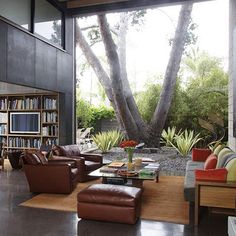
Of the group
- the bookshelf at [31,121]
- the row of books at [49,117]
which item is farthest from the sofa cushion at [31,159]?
the row of books at [49,117]

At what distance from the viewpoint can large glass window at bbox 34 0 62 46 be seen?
20.7ft

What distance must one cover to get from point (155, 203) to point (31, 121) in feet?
15.1

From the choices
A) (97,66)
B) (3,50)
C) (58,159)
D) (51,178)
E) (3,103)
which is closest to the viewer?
(51,178)

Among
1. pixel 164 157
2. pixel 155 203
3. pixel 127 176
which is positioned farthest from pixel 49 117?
pixel 155 203

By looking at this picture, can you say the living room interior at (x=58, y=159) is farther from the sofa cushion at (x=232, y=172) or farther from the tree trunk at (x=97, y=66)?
the tree trunk at (x=97, y=66)

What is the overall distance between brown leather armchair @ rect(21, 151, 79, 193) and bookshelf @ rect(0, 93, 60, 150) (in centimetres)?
265

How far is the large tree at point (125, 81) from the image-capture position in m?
7.91

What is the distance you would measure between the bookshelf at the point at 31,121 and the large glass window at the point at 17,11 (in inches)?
83.0

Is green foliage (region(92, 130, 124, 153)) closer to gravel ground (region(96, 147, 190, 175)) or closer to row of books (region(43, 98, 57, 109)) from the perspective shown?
gravel ground (region(96, 147, 190, 175))

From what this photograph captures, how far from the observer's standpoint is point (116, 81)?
8008mm

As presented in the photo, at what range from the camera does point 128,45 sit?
8617 mm

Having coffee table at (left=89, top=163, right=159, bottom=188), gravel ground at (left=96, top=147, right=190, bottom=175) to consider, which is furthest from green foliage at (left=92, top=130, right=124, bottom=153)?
coffee table at (left=89, top=163, right=159, bottom=188)

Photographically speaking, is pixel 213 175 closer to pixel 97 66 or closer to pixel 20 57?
pixel 20 57

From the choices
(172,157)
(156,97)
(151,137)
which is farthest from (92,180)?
(156,97)
